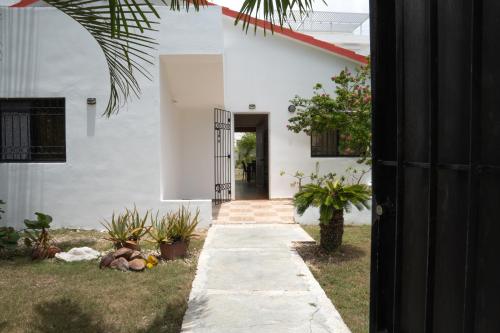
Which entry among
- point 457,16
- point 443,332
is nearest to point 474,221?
point 443,332

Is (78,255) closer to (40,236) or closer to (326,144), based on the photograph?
(40,236)

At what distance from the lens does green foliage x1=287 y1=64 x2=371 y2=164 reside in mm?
9758

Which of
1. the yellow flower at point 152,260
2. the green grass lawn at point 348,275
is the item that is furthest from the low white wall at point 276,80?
the yellow flower at point 152,260

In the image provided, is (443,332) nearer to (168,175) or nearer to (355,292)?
(355,292)

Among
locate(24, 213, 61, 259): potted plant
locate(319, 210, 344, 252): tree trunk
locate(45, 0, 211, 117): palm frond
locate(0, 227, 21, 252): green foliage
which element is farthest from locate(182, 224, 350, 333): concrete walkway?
locate(0, 227, 21, 252): green foliage

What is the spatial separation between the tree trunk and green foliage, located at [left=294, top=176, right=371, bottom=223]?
13cm

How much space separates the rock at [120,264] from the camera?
517 centimetres

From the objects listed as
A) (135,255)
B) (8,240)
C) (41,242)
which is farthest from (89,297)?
(8,240)

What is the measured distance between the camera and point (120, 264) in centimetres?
520

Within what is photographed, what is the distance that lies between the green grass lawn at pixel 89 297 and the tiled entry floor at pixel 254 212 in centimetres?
299

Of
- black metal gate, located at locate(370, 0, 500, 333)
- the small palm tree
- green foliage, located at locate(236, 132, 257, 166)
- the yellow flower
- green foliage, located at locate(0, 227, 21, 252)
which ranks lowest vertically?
the yellow flower

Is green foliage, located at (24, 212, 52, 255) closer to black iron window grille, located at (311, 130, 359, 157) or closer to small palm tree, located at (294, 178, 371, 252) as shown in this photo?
small palm tree, located at (294, 178, 371, 252)

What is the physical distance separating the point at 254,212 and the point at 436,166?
8017 millimetres

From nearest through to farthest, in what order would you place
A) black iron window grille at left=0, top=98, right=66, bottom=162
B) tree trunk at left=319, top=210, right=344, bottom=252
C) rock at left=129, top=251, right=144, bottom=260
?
rock at left=129, top=251, right=144, bottom=260, tree trunk at left=319, top=210, right=344, bottom=252, black iron window grille at left=0, top=98, right=66, bottom=162
